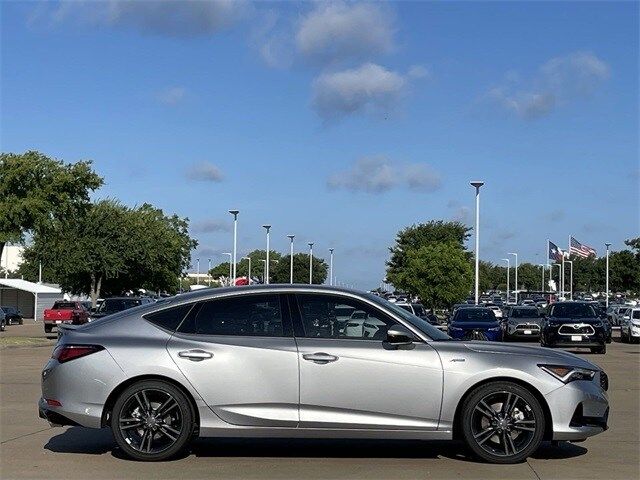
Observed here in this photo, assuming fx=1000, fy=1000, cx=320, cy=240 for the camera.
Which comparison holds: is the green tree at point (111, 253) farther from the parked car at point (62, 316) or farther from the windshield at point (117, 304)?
the windshield at point (117, 304)

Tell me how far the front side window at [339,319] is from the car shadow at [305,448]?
52.7 inches

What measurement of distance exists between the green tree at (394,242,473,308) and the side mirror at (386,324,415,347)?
55.0 m

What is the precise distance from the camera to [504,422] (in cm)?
929

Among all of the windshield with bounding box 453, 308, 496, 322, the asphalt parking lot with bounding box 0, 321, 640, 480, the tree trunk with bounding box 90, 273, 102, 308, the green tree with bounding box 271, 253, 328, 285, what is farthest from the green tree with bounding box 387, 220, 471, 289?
the asphalt parking lot with bounding box 0, 321, 640, 480

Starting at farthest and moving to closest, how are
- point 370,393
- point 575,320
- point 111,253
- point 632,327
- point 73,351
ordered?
point 111,253
point 632,327
point 575,320
point 73,351
point 370,393

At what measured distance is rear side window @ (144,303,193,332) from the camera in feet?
31.4

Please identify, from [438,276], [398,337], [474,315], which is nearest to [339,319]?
[398,337]

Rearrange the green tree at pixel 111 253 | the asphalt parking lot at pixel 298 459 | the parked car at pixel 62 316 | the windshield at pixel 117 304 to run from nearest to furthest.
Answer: the asphalt parking lot at pixel 298 459 < the windshield at pixel 117 304 < the parked car at pixel 62 316 < the green tree at pixel 111 253

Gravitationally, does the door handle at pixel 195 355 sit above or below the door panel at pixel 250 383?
above

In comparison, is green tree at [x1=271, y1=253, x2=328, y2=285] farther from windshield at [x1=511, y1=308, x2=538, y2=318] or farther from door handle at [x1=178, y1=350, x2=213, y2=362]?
door handle at [x1=178, y1=350, x2=213, y2=362]

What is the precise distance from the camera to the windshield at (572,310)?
33.8 metres

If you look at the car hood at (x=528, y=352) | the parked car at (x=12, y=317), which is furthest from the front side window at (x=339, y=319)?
the parked car at (x=12, y=317)

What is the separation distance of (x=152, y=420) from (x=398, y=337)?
2.42 meters

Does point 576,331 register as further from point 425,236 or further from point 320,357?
point 425,236
